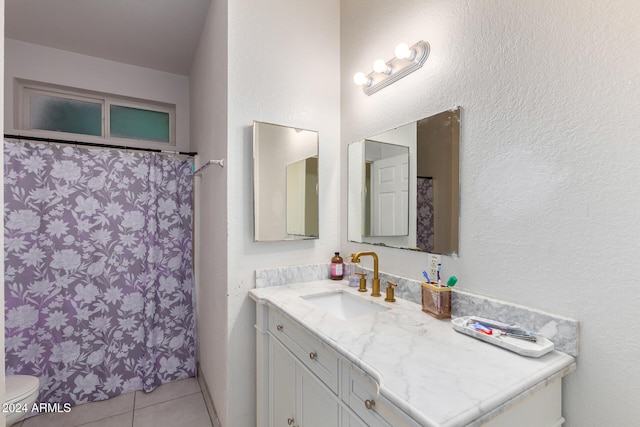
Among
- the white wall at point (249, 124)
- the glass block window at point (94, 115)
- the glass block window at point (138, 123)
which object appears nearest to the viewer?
the white wall at point (249, 124)

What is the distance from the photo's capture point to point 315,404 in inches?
42.4

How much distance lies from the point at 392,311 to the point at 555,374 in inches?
21.9

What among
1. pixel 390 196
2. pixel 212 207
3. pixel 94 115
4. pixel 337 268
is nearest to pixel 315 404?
pixel 337 268

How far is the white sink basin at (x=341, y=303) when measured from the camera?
4.83 ft

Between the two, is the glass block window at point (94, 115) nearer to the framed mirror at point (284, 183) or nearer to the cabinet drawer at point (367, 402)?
the framed mirror at point (284, 183)

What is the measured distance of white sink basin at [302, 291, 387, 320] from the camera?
147 centimetres

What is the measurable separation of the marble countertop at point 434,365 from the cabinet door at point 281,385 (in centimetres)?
25

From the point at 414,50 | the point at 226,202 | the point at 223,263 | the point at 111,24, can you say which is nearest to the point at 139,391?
the point at 223,263

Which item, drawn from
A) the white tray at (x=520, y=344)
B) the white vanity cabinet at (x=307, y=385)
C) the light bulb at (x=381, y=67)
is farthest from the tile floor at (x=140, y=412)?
the light bulb at (x=381, y=67)

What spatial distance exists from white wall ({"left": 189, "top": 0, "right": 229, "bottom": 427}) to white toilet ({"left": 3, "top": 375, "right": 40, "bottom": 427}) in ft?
2.99

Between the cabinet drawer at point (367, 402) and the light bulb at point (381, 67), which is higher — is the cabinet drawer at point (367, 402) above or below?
below

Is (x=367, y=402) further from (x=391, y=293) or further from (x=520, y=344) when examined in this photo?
(x=391, y=293)

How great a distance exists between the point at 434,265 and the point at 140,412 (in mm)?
2149

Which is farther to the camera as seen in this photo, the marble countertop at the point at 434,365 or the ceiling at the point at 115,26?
the ceiling at the point at 115,26
